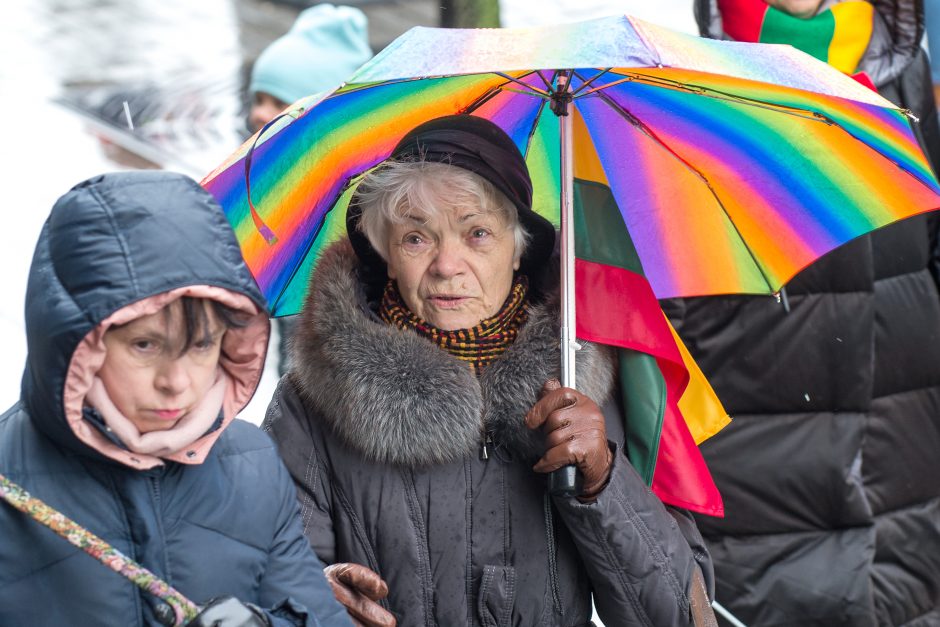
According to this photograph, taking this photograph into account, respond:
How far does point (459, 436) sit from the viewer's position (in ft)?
8.50

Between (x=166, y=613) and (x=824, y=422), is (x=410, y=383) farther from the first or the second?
(x=824, y=422)

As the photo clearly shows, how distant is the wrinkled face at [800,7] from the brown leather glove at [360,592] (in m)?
2.24

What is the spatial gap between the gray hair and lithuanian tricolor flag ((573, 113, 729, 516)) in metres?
0.23

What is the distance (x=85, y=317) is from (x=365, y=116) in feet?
3.74

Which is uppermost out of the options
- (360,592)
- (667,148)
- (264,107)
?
(667,148)

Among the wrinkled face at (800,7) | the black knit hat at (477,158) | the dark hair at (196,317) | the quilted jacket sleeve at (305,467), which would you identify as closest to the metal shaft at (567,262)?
the black knit hat at (477,158)

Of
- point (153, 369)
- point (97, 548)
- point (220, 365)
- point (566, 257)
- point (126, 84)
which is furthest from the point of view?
point (126, 84)

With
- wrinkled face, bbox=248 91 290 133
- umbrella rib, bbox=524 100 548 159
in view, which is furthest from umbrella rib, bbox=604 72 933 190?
wrinkled face, bbox=248 91 290 133

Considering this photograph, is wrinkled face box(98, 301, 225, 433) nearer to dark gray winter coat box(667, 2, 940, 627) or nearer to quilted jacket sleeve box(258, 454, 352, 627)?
quilted jacket sleeve box(258, 454, 352, 627)

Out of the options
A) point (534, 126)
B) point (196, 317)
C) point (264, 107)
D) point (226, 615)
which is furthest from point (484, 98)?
point (264, 107)

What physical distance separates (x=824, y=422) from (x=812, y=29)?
113cm

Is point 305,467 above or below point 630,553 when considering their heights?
above

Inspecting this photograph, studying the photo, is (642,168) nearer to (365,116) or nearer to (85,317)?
(365,116)

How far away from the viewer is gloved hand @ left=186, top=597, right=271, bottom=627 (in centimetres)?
189
